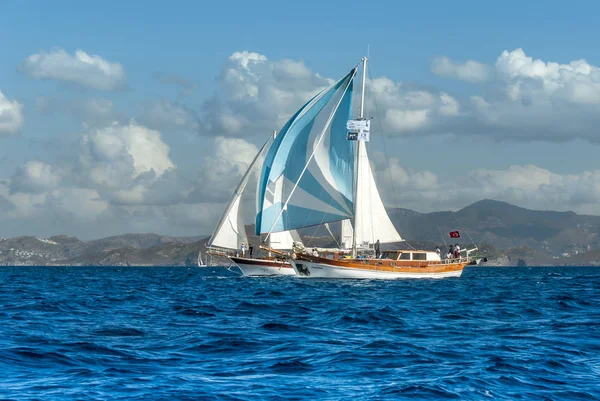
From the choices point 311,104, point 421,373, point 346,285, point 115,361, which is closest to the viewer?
point 421,373

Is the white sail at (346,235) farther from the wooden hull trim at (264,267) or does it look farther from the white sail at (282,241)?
the white sail at (282,241)

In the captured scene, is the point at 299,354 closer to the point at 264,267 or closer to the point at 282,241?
the point at 264,267

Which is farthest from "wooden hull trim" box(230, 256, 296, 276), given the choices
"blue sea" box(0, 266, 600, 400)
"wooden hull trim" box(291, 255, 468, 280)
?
"blue sea" box(0, 266, 600, 400)

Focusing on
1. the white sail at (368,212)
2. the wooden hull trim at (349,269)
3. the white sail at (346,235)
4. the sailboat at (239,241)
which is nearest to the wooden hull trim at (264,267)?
the sailboat at (239,241)

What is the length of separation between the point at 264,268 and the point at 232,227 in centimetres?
697

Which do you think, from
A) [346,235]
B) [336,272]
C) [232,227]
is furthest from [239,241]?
[336,272]

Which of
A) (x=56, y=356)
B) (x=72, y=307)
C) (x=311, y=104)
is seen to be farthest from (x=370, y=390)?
(x=311, y=104)

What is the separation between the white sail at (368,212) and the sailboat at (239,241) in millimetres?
13051

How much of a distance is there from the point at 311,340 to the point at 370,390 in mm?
8106

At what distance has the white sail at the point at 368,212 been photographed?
3046 inches

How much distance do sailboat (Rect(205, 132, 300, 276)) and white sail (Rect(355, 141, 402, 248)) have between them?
514 inches

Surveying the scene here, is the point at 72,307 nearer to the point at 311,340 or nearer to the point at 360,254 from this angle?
the point at 311,340

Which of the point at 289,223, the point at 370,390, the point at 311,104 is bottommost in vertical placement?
the point at 370,390

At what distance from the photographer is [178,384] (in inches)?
696
